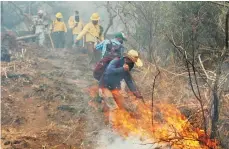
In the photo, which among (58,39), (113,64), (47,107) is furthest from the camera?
(58,39)

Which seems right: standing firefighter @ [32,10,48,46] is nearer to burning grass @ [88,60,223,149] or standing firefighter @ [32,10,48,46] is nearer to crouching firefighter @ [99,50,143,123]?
burning grass @ [88,60,223,149]

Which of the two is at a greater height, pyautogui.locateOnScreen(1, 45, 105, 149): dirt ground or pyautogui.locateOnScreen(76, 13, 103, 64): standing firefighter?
pyautogui.locateOnScreen(76, 13, 103, 64): standing firefighter

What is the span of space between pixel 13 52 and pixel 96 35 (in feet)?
11.5

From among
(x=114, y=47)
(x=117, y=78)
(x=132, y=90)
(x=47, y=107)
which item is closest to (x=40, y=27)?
(x=114, y=47)

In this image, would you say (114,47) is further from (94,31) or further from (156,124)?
(94,31)

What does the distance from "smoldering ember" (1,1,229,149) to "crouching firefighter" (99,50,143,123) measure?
22mm

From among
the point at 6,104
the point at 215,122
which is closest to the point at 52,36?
the point at 6,104

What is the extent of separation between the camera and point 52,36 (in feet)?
62.2

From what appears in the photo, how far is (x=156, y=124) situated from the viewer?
24.2ft

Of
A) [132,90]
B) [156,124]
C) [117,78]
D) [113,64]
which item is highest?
[113,64]

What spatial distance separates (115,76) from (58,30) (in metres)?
11.7

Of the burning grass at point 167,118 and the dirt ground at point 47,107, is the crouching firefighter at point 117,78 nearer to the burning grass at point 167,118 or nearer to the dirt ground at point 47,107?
the burning grass at point 167,118

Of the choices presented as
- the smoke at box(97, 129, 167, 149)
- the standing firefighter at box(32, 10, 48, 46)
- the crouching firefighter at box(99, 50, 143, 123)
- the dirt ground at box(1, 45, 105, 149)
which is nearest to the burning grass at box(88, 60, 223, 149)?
the smoke at box(97, 129, 167, 149)

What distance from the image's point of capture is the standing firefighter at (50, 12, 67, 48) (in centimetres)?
1845
